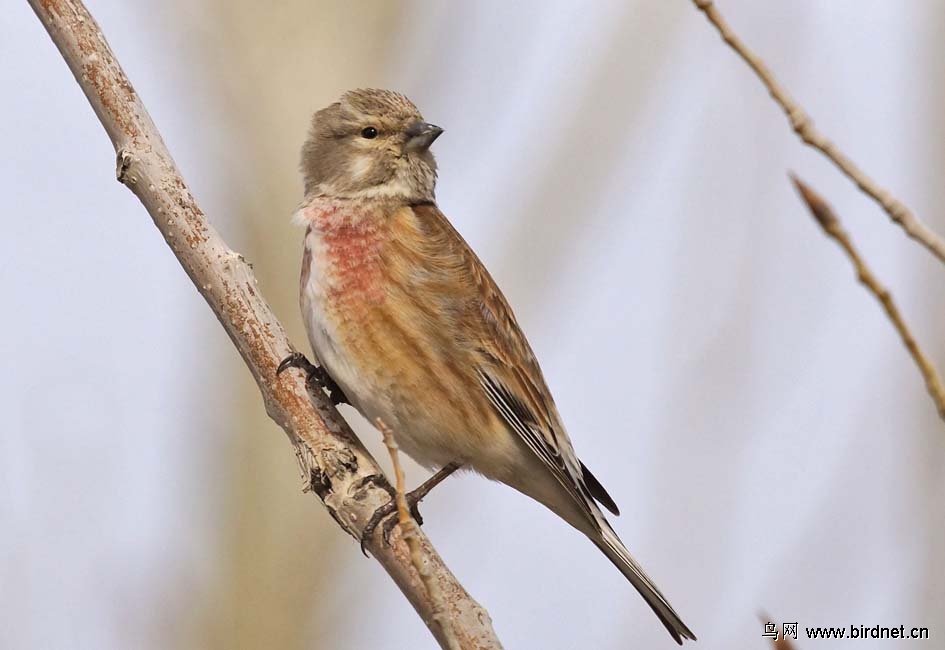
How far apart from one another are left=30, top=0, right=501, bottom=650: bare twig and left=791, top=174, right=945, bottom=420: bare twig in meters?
2.36

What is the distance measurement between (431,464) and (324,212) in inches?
49.0

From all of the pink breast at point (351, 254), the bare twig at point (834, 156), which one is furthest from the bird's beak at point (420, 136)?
the bare twig at point (834, 156)

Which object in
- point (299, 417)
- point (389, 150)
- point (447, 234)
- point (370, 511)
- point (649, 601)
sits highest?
point (389, 150)

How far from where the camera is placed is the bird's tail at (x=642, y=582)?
16.8ft

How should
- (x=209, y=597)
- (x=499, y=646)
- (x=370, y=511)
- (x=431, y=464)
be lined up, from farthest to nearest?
(x=209, y=597)
(x=431, y=464)
(x=370, y=511)
(x=499, y=646)

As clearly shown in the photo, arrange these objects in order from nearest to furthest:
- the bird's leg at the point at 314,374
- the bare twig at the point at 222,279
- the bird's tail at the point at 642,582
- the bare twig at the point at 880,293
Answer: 1. the bare twig at the point at 880,293
2. the bare twig at the point at 222,279
3. the bird's leg at the point at 314,374
4. the bird's tail at the point at 642,582

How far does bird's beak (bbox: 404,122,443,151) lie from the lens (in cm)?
618

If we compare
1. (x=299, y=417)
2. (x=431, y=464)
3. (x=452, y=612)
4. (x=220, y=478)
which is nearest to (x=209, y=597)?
(x=220, y=478)

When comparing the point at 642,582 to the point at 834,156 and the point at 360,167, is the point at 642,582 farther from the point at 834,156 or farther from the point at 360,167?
the point at 834,156

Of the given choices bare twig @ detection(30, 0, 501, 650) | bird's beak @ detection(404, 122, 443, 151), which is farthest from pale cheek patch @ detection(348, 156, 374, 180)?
bare twig @ detection(30, 0, 501, 650)

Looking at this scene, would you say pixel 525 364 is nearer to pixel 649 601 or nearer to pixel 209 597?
pixel 649 601

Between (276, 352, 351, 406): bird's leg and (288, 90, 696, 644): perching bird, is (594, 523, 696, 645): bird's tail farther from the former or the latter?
(276, 352, 351, 406): bird's leg

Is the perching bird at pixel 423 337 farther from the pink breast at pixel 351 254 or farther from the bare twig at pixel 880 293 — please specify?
the bare twig at pixel 880 293

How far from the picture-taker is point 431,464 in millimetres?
5812
